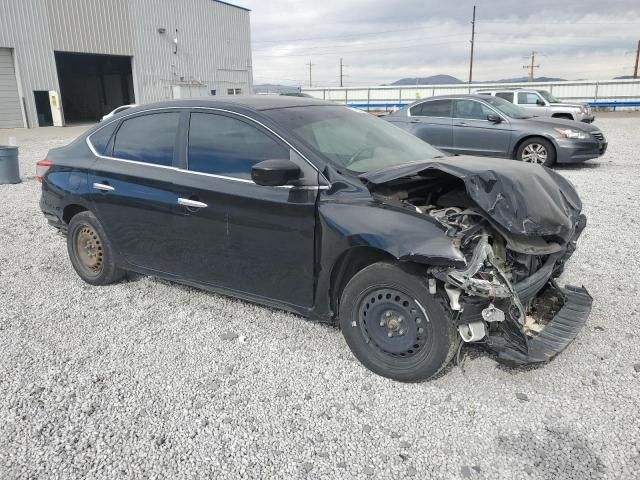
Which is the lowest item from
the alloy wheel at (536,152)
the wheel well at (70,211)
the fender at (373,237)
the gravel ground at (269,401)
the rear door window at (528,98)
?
the gravel ground at (269,401)

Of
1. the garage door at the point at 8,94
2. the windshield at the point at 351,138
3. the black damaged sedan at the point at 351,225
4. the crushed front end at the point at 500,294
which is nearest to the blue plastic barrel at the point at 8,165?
the black damaged sedan at the point at 351,225

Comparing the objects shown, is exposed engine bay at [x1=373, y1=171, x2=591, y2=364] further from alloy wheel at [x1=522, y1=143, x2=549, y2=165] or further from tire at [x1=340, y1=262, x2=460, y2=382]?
alloy wheel at [x1=522, y1=143, x2=549, y2=165]

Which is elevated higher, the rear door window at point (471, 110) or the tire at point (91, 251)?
the rear door window at point (471, 110)

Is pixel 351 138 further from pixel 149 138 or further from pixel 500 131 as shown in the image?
pixel 500 131

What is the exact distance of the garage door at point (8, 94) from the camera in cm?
2550

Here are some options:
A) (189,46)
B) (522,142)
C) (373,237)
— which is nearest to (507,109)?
(522,142)

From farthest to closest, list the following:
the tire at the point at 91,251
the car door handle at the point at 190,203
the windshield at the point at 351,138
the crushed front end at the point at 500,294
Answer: the tire at the point at 91,251, the car door handle at the point at 190,203, the windshield at the point at 351,138, the crushed front end at the point at 500,294

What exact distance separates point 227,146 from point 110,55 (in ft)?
103

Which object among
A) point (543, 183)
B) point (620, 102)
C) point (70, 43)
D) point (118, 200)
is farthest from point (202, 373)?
point (620, 102)

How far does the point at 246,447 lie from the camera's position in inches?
104

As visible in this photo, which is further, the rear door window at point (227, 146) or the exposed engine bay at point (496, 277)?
the rear door window at point (227, 146)

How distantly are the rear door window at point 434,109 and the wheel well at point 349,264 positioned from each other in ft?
29.7

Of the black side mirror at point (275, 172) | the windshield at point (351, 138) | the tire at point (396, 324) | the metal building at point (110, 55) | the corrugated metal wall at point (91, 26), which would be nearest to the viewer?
the tire at point (396, 324)

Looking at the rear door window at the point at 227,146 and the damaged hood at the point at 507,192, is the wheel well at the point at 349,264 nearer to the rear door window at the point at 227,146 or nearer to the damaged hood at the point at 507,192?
the damaged hood at the point at 507,192
